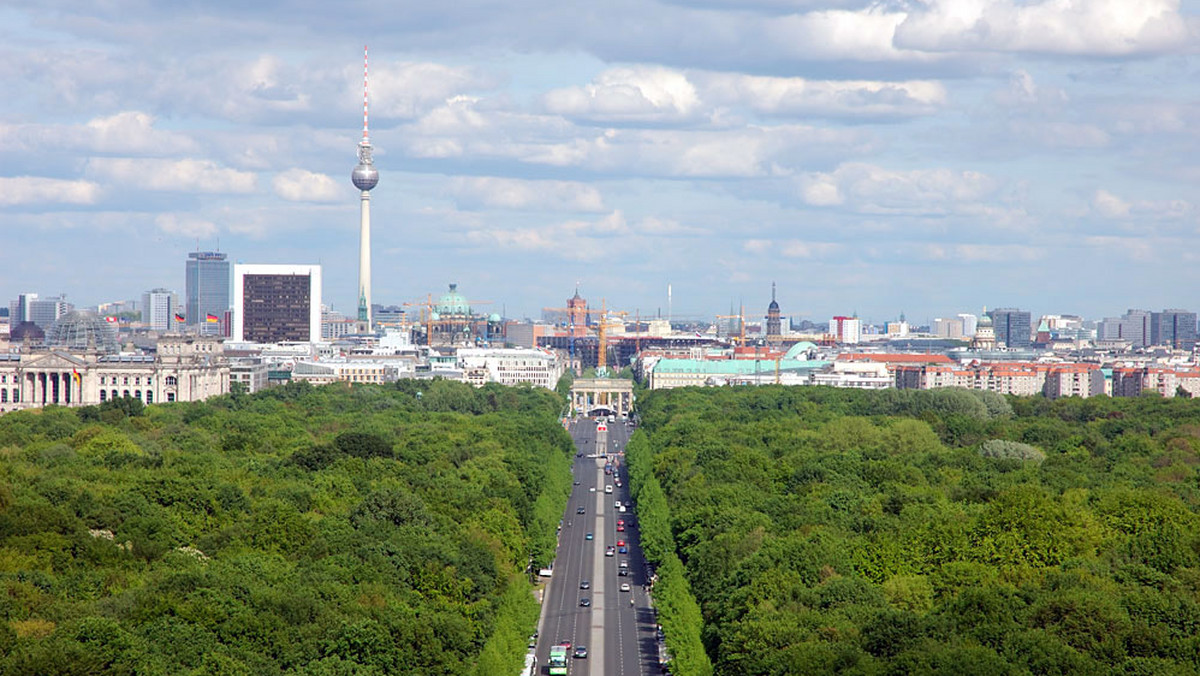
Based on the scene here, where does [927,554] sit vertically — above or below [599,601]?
above

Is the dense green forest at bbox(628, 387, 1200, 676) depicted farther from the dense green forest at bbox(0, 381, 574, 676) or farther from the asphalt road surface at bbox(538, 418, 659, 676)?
the dense green forest at bbox(0, 381, 574, 676)

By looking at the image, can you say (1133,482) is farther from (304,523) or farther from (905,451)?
(304,523)

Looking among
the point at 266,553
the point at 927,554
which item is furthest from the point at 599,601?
the point at 266,553

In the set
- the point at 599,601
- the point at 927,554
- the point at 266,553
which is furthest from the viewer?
the point at 599,601

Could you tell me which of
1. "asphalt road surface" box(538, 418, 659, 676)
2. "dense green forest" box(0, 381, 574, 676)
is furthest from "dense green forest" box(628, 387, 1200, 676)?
"dense green forest" box(0, 381, 574, 676)

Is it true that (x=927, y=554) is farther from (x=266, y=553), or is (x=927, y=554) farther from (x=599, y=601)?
(x=266, y=553)

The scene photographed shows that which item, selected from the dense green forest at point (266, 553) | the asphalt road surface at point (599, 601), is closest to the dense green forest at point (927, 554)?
the asphalt road surface at point (599, 601)

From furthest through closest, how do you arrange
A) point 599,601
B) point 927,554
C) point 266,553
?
point 599,601 → point 927,554 → point 266,553
